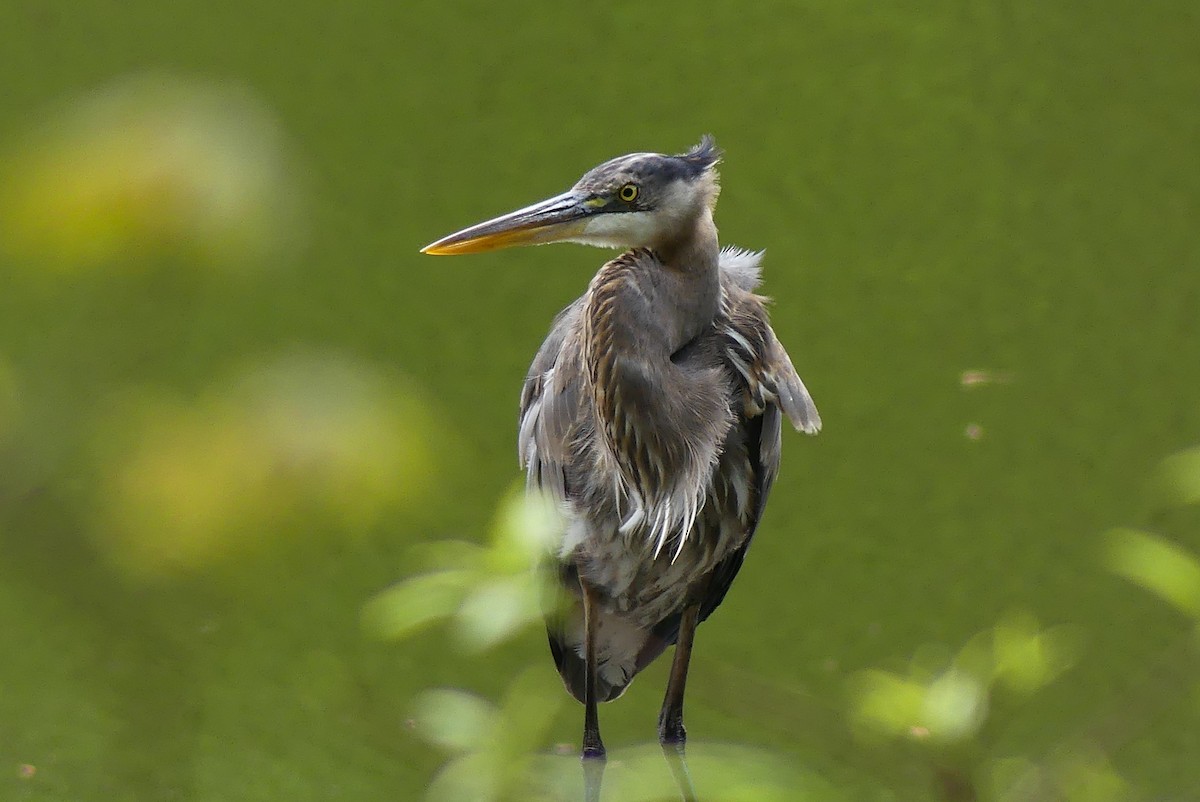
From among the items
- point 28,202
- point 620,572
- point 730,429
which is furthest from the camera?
point 620,572

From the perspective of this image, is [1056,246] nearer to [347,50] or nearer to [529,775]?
[347,50]

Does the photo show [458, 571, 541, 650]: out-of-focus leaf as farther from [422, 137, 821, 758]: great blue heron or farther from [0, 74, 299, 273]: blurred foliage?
[422, 137, 821, 758]: great blue heron

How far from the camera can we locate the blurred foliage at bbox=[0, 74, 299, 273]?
0.37m

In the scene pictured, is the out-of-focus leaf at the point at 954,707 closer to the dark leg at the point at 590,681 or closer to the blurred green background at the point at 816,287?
the dark leg at the point at 590,681

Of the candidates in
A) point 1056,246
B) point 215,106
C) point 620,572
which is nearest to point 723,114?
point 1056,246

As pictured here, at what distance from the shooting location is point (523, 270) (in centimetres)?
287

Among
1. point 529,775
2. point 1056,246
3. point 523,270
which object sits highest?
point 529,775

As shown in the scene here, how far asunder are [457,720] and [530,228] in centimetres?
74

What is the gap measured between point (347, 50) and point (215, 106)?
2.50 meters

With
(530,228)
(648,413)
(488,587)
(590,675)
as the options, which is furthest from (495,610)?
(590,675)

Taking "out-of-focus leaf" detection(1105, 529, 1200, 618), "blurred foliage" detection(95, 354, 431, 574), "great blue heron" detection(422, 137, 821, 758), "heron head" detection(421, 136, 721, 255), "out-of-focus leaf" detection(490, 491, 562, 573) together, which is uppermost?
"blurred foliage" detection(95, 354, 431, 574)

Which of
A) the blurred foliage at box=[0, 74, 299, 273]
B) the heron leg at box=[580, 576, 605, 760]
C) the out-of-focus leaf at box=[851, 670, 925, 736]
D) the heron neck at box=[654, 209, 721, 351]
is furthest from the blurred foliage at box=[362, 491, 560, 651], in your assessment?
the heron leg at box=[580, 576, 605, 760]

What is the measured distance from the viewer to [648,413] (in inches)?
61.9

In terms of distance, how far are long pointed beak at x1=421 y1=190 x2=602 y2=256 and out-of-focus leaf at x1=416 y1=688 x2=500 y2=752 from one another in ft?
2.09
